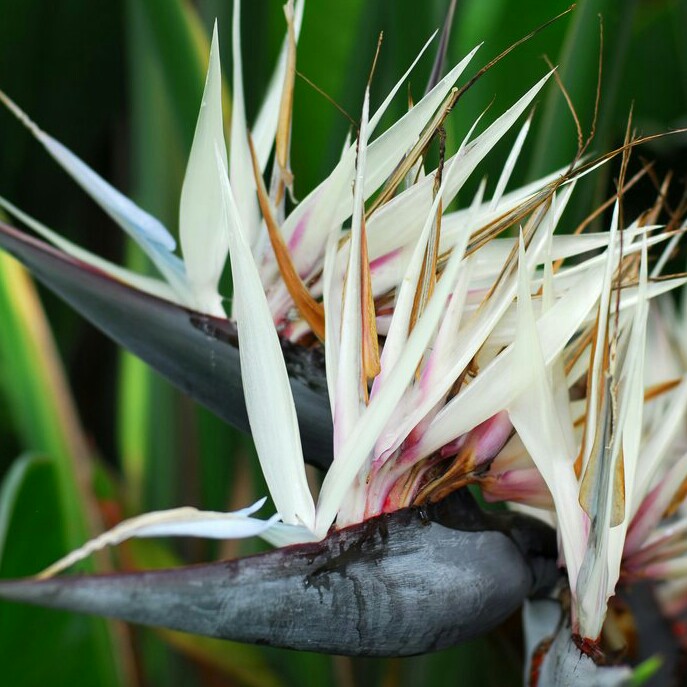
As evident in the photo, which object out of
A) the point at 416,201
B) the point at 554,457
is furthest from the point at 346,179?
the point at 554,457

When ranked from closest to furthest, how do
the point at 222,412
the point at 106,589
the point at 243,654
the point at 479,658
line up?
1. the point at 106,589
2. the point at 222,412
3. the point at 479,658
4. the point at 243,654

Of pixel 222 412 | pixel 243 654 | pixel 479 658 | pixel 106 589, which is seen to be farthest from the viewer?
pixel 243 654

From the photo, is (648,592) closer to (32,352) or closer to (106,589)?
(106,589)

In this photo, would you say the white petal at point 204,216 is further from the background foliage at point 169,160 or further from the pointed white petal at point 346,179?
the background foliage at point 169,160

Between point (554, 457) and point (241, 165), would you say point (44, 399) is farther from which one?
point (554, 457)

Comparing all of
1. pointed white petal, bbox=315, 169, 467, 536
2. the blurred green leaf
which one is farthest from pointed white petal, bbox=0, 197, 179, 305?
the blurred green leaf

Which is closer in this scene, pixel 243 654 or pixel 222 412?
pixel 222 412

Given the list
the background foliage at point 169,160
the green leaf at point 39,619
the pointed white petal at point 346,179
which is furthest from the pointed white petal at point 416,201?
the green leaf at point 39,619

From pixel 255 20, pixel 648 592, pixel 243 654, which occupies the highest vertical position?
pixel 255 20

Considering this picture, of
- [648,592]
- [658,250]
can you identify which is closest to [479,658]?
[648,592]
